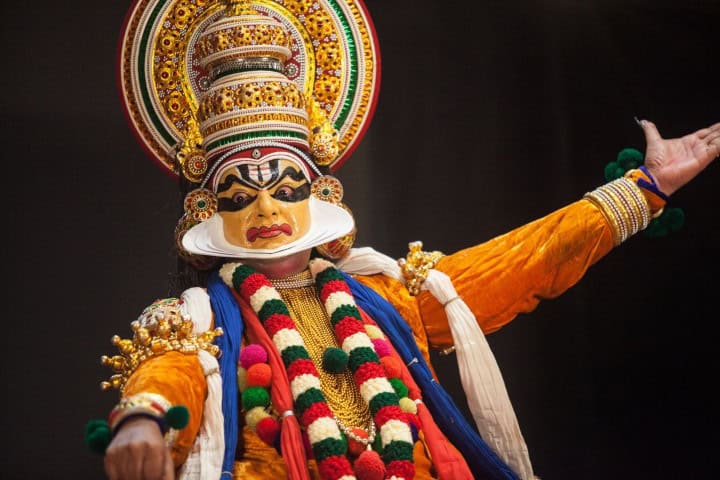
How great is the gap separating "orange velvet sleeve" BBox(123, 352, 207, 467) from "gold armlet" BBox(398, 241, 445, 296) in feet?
2.10

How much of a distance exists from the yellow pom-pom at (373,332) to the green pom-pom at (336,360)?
0.45 ft

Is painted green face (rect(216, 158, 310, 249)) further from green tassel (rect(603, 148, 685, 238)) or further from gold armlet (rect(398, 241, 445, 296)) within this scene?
green tassel (rect(603, 148, 685, 238))

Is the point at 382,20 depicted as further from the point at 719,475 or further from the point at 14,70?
the point at 719,475

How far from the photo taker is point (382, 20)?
4.31 meters

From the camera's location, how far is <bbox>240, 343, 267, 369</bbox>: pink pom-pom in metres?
3.20

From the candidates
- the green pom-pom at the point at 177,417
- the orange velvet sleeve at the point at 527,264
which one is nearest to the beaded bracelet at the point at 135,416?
the green pom-pom at the point at 177,417

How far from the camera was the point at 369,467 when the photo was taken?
3035 millimetres

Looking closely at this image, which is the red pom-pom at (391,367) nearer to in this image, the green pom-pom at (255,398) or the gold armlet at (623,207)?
the green pom-pom at (255,398)

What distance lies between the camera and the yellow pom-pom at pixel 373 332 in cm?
335

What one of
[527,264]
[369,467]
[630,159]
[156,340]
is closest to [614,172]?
[630,159]

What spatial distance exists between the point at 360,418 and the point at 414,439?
0.15m

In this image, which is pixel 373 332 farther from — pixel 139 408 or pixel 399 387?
pixel 139 408

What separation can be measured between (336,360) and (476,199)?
126 centimetres

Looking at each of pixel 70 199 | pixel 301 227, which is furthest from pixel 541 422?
pixel 70 199
